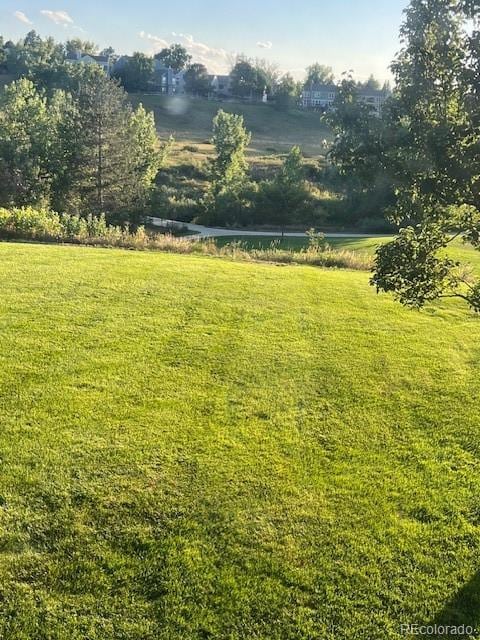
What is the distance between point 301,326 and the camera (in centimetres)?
1001

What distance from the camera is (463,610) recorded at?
4.06 metres

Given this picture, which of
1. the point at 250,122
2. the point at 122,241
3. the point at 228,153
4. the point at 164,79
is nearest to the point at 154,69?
the point at 164,79

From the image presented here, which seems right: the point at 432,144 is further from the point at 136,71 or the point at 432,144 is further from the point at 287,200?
the point at 136,71

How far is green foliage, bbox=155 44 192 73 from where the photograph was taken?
114m

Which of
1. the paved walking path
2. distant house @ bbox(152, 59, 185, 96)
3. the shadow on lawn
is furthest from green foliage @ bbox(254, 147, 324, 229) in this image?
distant house @ bbox(152, 59, 185, 96)

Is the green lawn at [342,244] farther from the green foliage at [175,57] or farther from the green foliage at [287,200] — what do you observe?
the green foliage at [175,57]

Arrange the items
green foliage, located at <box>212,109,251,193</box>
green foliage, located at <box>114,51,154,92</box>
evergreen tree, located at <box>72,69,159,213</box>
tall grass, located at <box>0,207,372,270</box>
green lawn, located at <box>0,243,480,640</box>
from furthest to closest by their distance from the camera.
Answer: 1. green foliage, located at <box>114,51,154,92</box>
2. green foliage, located at <box>212,109,251,193</box>
3. evergreen tree, located at <box>72,69,159,213</box>
4. tall grass, located at <box>0,207,372,270</box>
5. green lawn, located at <box>0,243,480,640</box>

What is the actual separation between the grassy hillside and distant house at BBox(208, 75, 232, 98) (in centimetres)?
1121

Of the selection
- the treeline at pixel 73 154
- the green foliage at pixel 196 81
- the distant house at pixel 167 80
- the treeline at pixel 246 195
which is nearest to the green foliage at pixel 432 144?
the treeline at pixel 73 154

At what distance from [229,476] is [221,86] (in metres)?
130

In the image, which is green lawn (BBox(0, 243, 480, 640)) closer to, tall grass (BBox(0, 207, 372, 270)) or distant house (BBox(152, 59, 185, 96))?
tall grass (BBox(0, 207, 372, 270))

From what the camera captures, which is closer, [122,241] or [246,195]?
[122,241]

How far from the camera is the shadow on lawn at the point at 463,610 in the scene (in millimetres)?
3951

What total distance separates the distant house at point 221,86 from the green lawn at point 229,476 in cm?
11322
